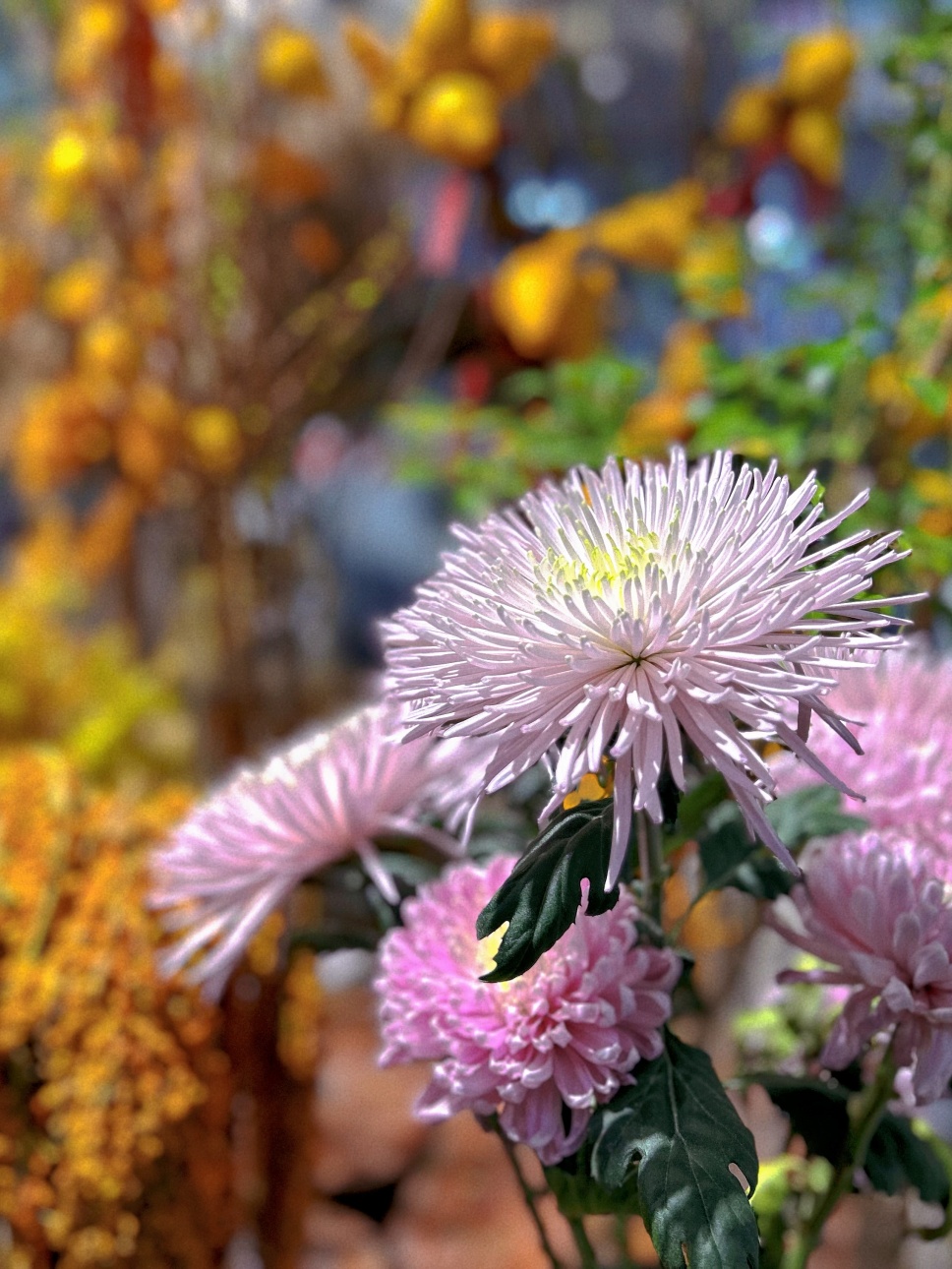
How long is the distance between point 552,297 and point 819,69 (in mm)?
194

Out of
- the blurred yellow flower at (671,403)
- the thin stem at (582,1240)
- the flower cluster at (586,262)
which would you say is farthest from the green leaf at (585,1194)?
the flower cluster at (586,262)

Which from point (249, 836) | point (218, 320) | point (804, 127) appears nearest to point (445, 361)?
point (218, 320)

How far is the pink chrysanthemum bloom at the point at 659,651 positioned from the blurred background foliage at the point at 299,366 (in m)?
0.12

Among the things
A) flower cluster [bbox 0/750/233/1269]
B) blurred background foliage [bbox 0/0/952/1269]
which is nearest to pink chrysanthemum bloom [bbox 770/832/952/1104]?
blurred background foliage [bbox 0/0/952/1269]

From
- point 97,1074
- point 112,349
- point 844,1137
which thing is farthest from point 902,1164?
point 112,349

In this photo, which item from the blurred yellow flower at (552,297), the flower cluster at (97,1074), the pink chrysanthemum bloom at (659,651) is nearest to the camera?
the pink chrysanthemum bloom at (659,651)

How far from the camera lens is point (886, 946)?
9.2 inches

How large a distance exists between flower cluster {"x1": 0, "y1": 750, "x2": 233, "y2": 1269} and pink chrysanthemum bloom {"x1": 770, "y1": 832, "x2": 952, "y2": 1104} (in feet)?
0.81

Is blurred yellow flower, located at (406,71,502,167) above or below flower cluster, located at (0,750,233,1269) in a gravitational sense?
above

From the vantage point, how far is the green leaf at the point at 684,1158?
0.66 ft

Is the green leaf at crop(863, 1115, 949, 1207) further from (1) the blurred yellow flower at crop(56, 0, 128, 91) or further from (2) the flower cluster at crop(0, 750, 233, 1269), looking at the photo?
(1) the blurred yellow flower at crop(56, 0, 128, 91)

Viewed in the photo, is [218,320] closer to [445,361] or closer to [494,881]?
[445,361]

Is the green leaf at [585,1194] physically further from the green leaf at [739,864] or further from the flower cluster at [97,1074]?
the flower cluster at [97,1074]

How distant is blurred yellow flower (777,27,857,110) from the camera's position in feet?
1.95
